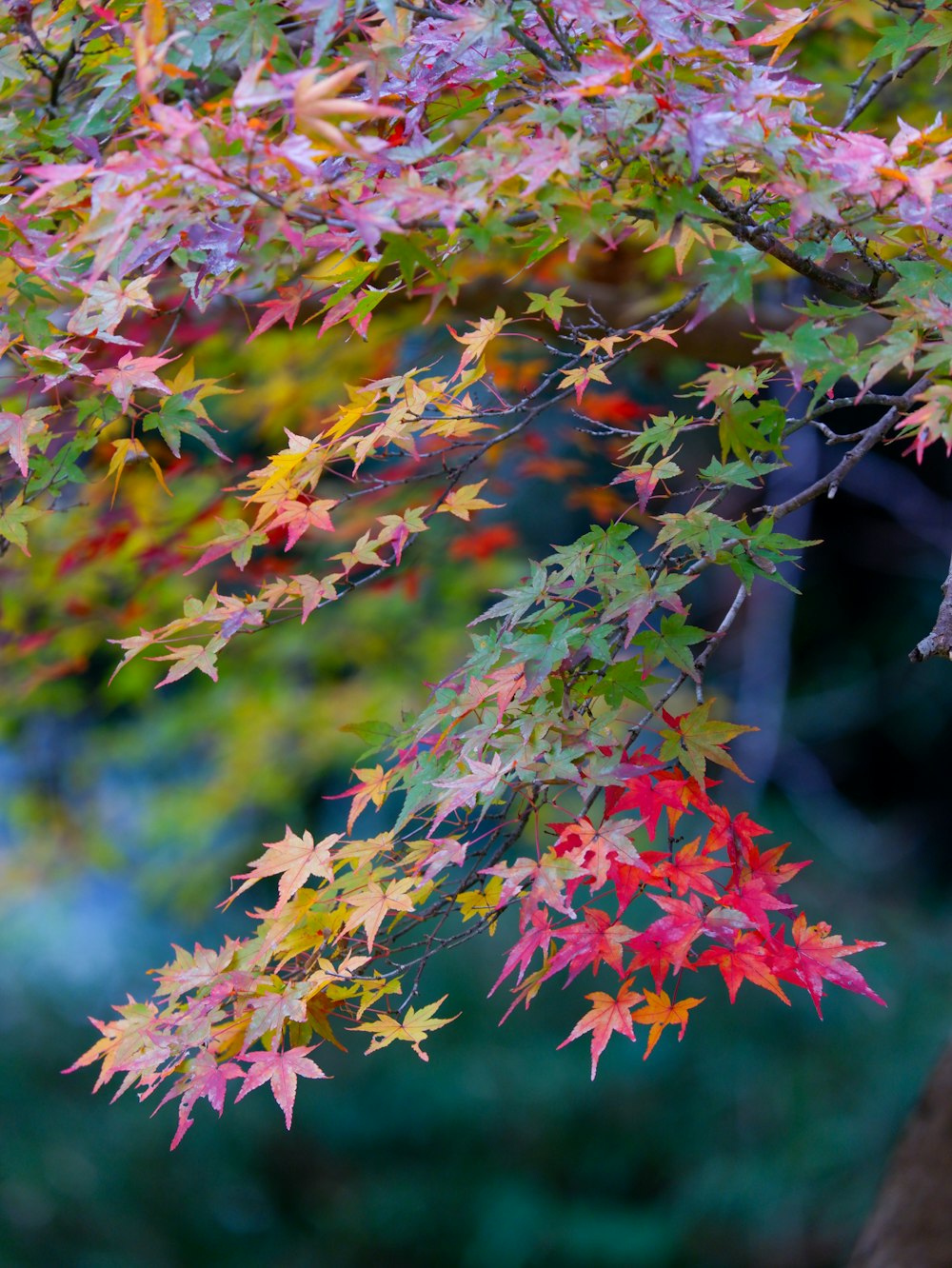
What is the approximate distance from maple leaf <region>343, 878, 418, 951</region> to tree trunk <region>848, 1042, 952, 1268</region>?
1.55 m

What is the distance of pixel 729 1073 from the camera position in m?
3.58

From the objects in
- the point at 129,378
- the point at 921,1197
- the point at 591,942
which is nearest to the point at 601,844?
the point at 591,942

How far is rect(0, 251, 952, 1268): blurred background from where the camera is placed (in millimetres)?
3018

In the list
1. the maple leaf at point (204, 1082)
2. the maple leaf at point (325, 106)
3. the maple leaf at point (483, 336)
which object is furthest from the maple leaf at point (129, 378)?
the maple leaf at point (204, 1082)

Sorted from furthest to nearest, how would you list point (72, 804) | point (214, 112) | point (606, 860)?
1. point (72, 804)
2. point (606, 860)
3. point (214, 112)

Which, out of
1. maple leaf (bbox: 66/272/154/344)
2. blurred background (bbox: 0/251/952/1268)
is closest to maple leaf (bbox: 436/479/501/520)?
maple leaf (bbox: 66/272/154/344)

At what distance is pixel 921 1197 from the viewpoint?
2.15m

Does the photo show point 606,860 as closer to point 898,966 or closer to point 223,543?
point 223,543

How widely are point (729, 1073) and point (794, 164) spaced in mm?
3221

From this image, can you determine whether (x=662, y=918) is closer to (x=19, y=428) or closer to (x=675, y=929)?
(x=675, y=929)

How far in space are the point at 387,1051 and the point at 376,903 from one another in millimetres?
2760

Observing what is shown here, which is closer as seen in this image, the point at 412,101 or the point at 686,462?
the point at 412,101

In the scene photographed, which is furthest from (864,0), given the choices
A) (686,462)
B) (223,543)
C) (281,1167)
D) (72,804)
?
(72,804)

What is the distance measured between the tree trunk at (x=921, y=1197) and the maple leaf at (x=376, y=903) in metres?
1.55
